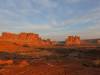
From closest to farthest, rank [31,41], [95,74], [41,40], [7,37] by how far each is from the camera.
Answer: [95,74], [7,37], [31,41], [41,40]

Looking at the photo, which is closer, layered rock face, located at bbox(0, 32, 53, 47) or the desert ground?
the desert ground

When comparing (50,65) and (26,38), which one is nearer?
(50,65)

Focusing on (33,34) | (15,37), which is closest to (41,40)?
(33,34)

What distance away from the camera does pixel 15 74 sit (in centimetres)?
1528

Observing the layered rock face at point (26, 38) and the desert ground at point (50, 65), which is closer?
the desert ground at point (50, 65)

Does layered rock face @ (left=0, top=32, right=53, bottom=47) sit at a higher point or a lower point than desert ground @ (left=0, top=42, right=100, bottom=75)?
higher

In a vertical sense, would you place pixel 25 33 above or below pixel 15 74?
above

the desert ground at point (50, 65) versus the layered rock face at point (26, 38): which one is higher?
the layered rock face at point (26, 38)

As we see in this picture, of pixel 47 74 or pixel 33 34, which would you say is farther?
pixel 33 34

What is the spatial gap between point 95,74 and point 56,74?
10.2 feet

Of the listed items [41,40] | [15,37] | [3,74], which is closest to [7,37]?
[15,37]

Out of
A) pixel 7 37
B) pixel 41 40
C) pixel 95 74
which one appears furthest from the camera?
pixel 41 40

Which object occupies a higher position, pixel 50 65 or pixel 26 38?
pixel 26 38

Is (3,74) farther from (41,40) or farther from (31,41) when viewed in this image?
(41,40)
